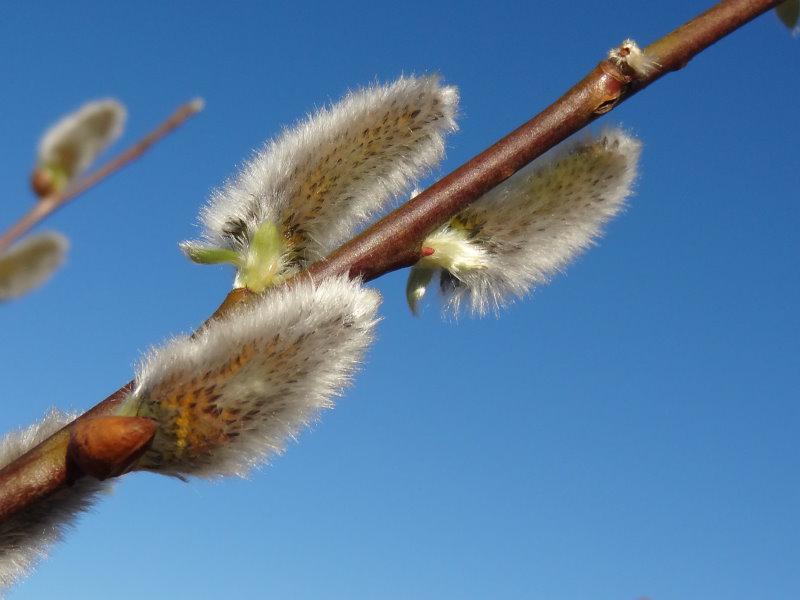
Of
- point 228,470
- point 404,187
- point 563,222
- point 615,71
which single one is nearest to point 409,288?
point 404,187

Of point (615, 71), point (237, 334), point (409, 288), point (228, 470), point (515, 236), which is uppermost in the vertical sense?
point (615, 71)

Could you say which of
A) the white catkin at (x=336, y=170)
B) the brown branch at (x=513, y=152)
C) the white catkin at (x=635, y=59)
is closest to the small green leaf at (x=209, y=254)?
the white catkin at (x=336, y=170)

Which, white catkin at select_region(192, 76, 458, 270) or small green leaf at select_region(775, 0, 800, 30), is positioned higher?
small green leaf at select_region(775, 0, 800, 30)

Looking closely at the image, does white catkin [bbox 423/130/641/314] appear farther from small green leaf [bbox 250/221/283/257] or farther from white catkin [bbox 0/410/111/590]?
white catkin [bbox 0/410/111/590]

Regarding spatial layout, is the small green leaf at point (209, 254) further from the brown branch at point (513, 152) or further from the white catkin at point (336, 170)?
the brown branch at point (513, 152)

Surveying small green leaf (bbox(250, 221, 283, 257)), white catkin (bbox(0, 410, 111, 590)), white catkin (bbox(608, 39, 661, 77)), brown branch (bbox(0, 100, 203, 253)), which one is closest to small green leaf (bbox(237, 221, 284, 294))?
small green leaf (bbox(250, 221, 283, 257))

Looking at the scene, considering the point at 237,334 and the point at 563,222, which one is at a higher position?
the point at 563,222

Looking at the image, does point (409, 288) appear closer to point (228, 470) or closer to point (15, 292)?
point (228, 470)
